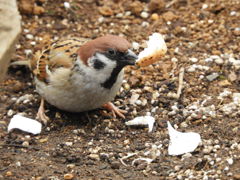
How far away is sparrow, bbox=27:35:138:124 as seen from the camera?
478cm

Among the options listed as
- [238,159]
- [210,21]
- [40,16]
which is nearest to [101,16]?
[40,16]

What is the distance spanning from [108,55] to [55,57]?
71 cm

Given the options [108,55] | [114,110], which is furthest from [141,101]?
[108,55]

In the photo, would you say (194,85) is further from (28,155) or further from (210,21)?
(28,155)

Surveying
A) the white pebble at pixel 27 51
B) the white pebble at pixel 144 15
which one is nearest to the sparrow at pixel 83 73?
the white pebble at pixel 27 51

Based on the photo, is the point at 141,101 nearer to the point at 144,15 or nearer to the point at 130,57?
the point at 130,57

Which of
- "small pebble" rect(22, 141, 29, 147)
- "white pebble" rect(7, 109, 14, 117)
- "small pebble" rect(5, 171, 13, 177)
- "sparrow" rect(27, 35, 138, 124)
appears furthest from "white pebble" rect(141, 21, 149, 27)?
"small pebble" rect(5, 171, 13, 177)

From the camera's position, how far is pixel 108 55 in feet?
15.7

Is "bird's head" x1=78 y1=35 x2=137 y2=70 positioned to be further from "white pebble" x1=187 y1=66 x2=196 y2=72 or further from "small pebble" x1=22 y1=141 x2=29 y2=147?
"white pebble" x1=187 y1=66 x2=196 y2=72

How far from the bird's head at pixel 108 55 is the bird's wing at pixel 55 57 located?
184 mm

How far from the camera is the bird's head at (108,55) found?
473cm

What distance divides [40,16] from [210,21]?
1.99 meters

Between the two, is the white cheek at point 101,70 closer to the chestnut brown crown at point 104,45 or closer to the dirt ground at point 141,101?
the chestnut brown crown at point 104,45

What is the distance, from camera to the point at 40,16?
6.82 meters
